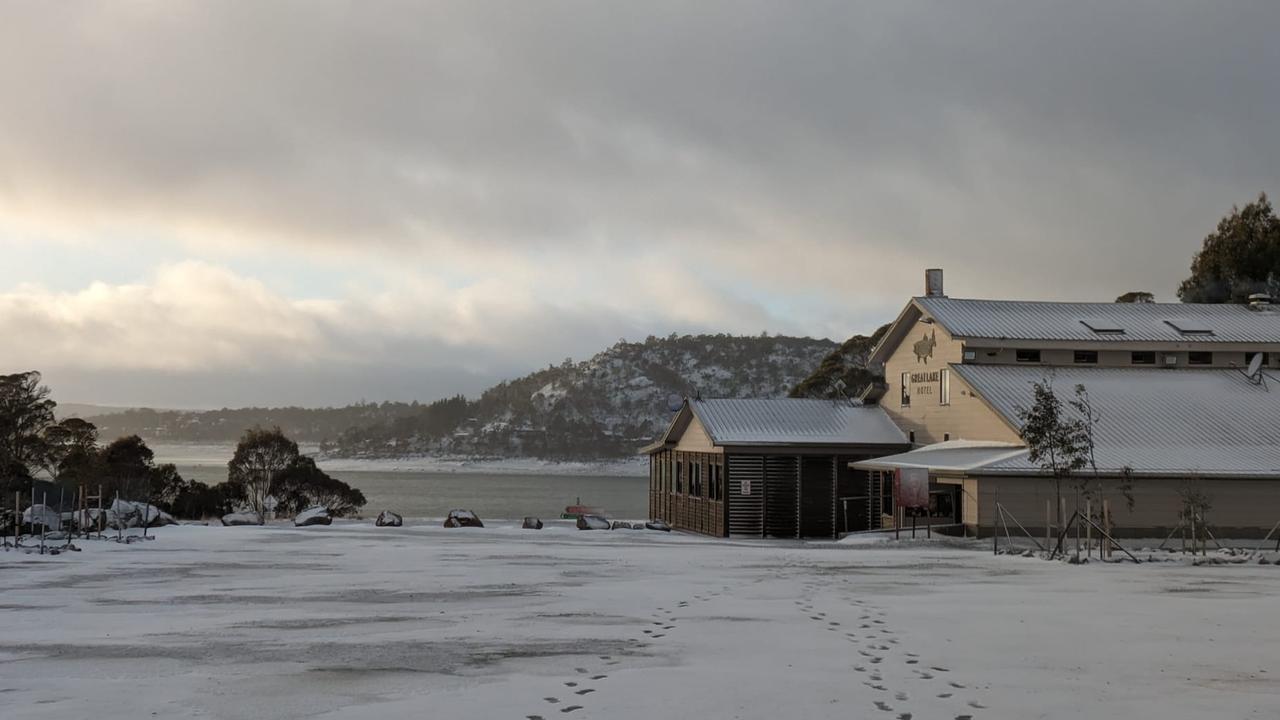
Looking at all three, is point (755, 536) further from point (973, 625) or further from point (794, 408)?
point (973, 625)

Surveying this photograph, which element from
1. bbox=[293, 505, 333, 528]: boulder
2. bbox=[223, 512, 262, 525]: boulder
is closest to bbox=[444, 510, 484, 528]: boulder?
bbox=[293, 505, 333, 528]: boulder

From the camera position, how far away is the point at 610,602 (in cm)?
1889

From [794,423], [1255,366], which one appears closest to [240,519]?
[794,423]

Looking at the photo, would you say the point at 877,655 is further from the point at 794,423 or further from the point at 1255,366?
the point at 1255,366

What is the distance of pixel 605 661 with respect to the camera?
13266mm

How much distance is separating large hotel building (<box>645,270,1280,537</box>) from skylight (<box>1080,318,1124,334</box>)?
0.10 metres

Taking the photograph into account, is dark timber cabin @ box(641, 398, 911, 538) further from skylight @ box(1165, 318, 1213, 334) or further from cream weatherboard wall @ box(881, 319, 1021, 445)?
skylight @ box(1165, 318, 1213, 334)

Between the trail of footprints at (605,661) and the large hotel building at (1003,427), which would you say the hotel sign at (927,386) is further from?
the trail of footprints at (605,661)

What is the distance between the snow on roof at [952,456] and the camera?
3647cm

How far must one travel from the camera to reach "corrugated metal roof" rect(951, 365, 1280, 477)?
36938 mm

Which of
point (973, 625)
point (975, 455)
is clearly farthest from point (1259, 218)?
point (973, 625)

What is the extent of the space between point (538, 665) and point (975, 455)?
27.9 m

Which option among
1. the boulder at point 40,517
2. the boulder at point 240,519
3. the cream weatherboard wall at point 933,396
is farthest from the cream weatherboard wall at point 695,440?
the boulder at point 40,517

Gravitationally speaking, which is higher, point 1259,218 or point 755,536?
point 1259,218
